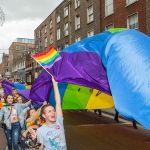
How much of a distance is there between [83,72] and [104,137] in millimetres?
3861

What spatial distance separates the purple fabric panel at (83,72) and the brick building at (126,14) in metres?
11.7

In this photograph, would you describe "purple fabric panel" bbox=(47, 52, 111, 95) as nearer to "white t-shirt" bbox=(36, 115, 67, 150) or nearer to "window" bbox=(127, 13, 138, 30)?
"white t-shirt" bbox=(36, 115, 67, 150)

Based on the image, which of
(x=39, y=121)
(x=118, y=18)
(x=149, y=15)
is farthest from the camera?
(x=118, y=18)

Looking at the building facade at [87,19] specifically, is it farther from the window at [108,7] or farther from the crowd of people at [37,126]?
the crowd of people at [37,126]

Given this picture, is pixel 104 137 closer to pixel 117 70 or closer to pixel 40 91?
pixel 40 91

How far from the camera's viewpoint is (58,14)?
32781 millimetres

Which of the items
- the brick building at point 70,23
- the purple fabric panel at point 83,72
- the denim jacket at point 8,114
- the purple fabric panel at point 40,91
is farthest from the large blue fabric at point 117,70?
the brick building at point 70,23

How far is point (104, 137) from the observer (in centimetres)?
763

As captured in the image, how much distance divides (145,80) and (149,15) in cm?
1294

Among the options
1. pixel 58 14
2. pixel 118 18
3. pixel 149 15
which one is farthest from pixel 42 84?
pixel 58 14

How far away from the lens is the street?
6.56 m

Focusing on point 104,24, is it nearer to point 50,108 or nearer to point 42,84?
point 42,84

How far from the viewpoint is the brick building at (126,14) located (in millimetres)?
15453

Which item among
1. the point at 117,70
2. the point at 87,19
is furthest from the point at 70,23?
the point at 117,70
